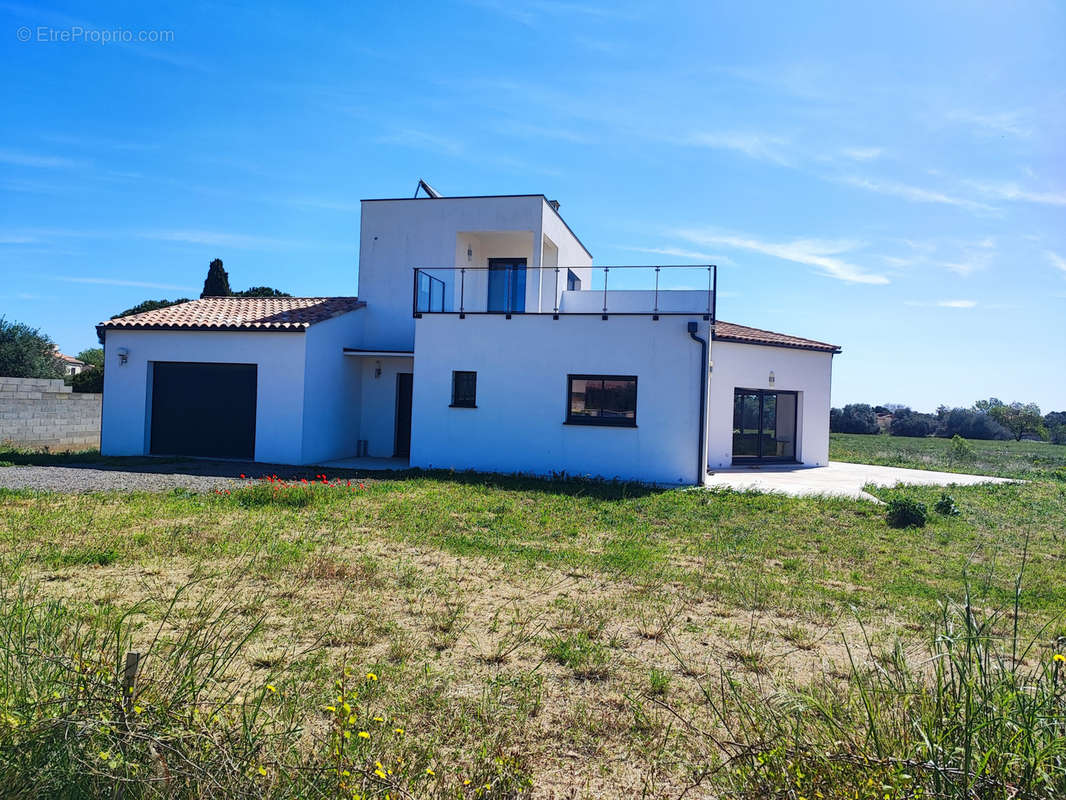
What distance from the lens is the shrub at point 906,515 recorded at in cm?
980

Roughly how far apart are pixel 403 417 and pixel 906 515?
11.9m

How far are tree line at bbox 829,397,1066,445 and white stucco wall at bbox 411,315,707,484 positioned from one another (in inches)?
1452

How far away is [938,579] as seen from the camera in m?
6.65

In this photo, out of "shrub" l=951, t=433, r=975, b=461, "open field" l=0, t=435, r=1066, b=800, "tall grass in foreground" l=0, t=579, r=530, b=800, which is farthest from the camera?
"shrub" l=951, t=433, r=975, b=461

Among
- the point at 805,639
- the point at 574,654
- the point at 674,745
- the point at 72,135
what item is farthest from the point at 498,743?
the point at 72,135

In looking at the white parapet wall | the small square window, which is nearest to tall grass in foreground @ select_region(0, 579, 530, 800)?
the small square window

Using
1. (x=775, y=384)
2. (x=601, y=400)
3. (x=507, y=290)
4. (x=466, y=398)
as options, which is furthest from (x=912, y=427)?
(x=466, y=398)

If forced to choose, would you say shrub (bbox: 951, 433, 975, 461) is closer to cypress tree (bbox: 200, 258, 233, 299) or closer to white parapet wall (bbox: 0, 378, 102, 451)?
white parapet wall (bbox: 0, 378, 102, 451)

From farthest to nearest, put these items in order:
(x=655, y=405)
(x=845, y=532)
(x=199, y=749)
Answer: (x=655, y=405) < (x=845, y=532) < (x=199, y=749)

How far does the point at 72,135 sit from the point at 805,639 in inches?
605

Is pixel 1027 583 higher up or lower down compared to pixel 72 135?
lower down

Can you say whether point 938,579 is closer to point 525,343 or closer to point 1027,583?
point 1027,583

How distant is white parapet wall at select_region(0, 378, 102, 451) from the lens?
17.2 meters

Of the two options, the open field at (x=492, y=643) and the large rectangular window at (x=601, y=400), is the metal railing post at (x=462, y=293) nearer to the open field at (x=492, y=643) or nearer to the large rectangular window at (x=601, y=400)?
the large rectangular window at (x=601, y=400)
